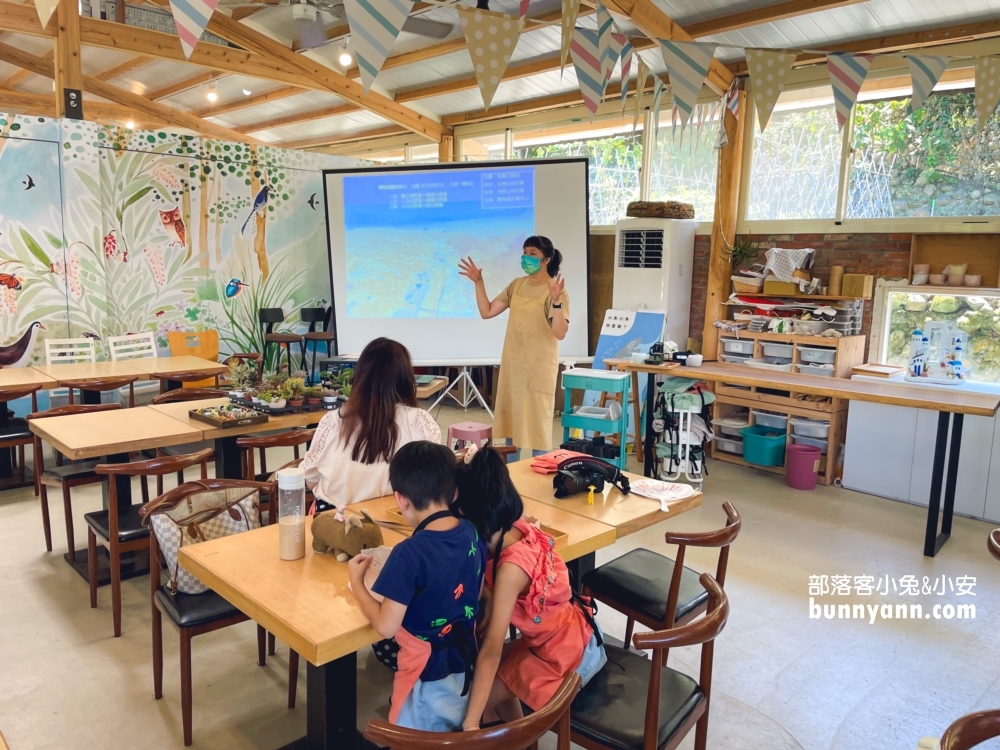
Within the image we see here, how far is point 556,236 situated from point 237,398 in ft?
11.6

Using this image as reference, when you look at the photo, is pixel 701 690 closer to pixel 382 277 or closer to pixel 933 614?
pixel 933 614

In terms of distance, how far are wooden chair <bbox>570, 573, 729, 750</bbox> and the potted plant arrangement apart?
101 inches

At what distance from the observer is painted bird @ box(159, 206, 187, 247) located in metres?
6.59

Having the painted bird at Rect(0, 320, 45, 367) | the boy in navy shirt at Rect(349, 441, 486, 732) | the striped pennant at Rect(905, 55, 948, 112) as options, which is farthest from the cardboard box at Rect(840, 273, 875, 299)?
the painted bird at Rect(0, 320, 45, 367)

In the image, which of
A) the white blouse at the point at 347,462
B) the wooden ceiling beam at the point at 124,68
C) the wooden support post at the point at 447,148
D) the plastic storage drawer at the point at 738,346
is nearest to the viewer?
the white blouse at the point at 347,462

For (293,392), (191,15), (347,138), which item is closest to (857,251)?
(293,392)

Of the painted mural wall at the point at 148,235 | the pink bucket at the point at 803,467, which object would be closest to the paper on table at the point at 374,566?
the pink bucket at the point at 803,467

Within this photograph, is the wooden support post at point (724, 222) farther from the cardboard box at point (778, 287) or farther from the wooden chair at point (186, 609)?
the wooden chair at point (186, 609)

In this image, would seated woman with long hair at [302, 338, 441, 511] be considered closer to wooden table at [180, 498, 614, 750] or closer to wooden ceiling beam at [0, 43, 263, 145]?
wooden table at [180, 498, 614, 750]

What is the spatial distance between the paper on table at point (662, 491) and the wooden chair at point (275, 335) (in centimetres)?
518

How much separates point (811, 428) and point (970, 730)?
175 inches

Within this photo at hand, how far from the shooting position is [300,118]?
1017 centimetres

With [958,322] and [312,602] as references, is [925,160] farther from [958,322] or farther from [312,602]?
[312,602]

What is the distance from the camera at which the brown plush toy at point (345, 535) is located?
1.95 metres
